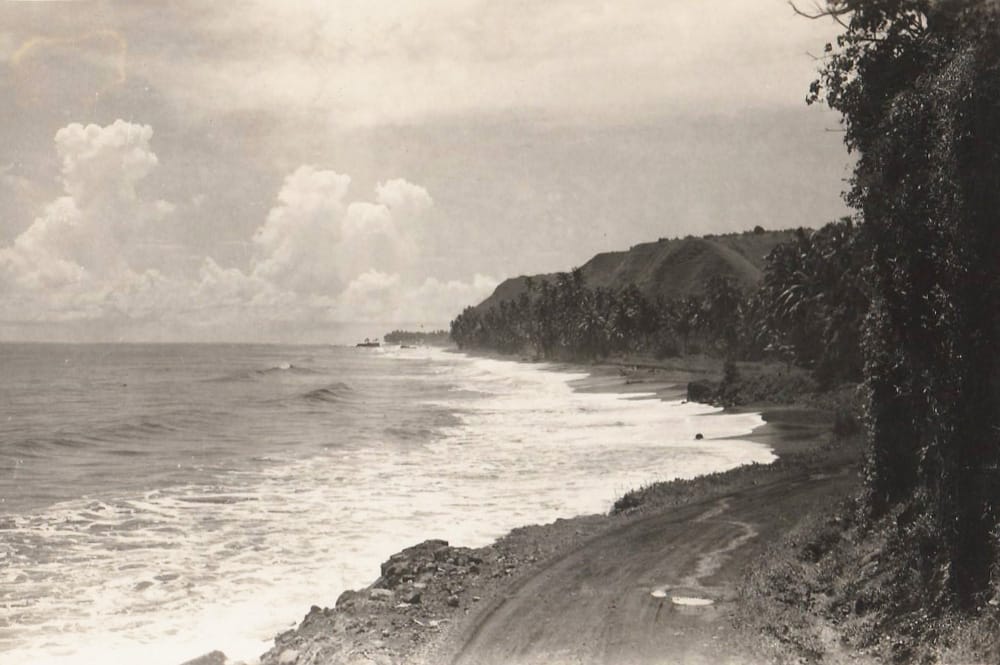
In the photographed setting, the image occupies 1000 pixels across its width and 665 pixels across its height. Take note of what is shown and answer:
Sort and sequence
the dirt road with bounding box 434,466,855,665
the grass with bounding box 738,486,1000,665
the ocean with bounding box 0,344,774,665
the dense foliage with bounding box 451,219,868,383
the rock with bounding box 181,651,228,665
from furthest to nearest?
the dense foliage with bounding box 451,219,868,383
the ocean with bounding box 0,344,774,665
the rock with bounding box 181,651,228,665
the dirt road with bounding box 434,466,855,665
the grass with bounding box 738,486,1000,665

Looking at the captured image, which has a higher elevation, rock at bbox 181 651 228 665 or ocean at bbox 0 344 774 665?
rock at bbox 181 651 228 665

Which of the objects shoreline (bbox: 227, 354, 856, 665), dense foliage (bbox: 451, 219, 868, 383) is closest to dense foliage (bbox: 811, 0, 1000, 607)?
dense foliage (bbox: 451, 219, 868, 383)

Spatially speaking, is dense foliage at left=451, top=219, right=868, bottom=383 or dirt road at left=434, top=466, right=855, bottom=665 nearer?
dirt road at left=434, top=466, right=855, bottom=665

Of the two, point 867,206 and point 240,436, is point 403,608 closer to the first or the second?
point 867,206

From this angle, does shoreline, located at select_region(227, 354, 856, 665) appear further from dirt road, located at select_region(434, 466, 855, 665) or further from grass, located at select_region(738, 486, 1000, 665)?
grass, located at select_region(738, 486, 1000, 665)

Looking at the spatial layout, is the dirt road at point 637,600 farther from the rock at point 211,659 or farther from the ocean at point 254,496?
the ocean at point 254,496
